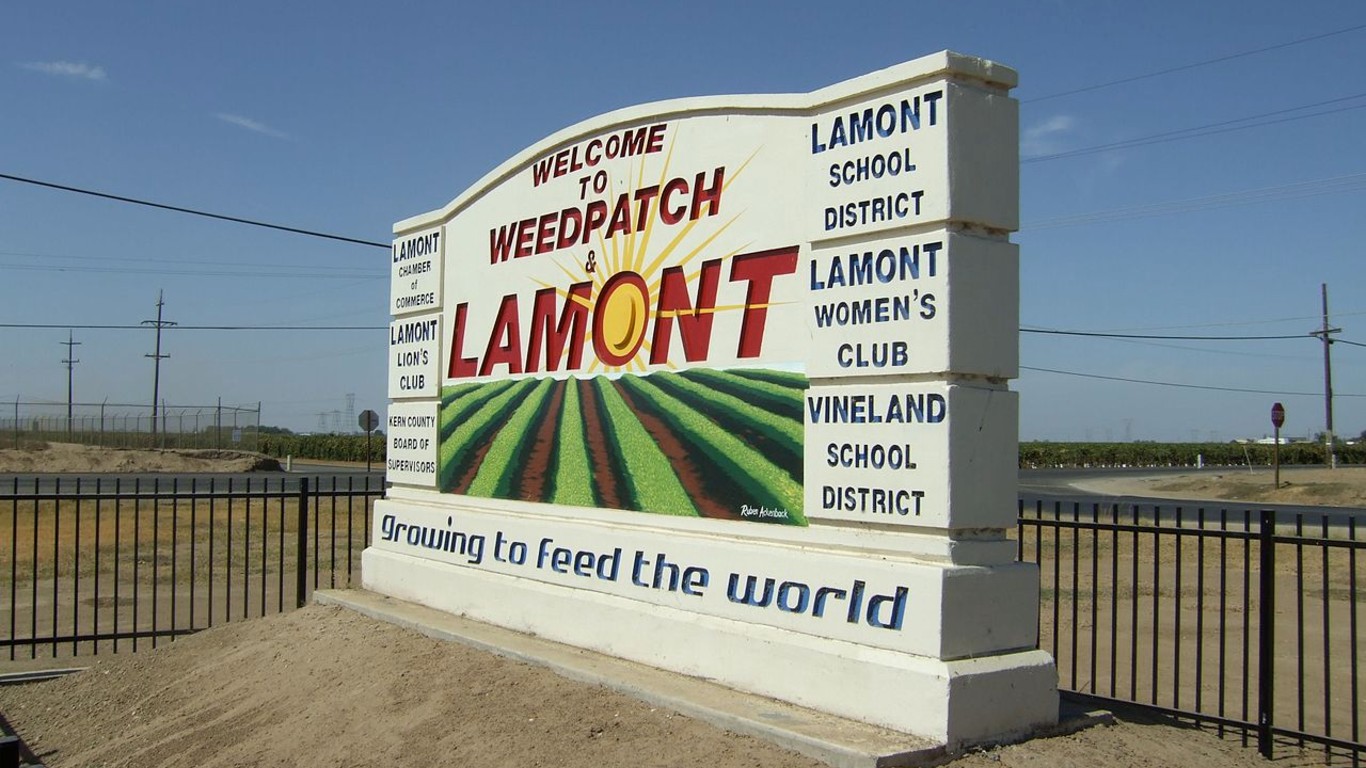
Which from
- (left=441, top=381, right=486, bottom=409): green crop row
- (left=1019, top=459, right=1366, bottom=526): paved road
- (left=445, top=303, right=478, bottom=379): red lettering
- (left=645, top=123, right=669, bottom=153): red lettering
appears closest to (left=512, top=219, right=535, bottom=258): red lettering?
(left=445, top=303, right=478, bottom=379): red lettering

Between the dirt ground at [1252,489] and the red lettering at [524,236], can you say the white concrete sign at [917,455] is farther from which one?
the dirt ground at [1252,489]

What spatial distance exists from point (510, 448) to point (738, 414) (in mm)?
2845

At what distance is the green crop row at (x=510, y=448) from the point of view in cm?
856

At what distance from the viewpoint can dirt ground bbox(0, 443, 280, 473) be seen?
4619 cm

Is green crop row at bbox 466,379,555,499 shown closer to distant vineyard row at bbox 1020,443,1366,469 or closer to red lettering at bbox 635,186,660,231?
red lettering at bbox 635,186,660,231

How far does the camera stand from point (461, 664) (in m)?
7.48

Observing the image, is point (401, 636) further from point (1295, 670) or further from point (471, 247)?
point (1295, 670)

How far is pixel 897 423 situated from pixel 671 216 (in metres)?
2.37

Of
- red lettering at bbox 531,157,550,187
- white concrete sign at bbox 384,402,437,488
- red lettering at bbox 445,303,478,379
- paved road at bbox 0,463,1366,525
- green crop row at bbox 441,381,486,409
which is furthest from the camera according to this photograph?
paved road at bbox 0,463,1366,525

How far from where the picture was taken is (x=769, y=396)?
6.37 meters

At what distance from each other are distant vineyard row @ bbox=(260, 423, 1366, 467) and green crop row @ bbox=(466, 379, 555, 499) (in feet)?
0.05

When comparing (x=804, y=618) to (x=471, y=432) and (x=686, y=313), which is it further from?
(x=471, y=432)

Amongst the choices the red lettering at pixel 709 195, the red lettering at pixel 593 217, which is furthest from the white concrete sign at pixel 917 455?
the red lettering at pixel 593 217

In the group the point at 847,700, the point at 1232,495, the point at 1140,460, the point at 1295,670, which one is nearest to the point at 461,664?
the point at 847,700
